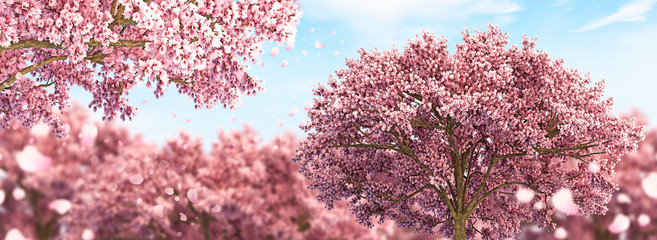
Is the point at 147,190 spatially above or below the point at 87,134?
below

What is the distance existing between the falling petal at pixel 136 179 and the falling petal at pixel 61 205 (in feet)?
9.94

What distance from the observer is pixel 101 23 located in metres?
9.27

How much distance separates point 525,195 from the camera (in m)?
14.9

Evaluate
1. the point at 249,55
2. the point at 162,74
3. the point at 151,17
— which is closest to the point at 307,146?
the point at 249,55

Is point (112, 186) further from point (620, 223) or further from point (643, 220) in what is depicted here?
point (643, 220)

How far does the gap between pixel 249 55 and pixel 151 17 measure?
204cm

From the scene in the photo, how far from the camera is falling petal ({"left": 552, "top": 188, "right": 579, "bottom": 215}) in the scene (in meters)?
14.4

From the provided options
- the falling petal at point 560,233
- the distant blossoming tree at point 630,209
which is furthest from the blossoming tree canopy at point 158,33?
the falling petal at point 560,233

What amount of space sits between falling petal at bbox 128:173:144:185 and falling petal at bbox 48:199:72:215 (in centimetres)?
303

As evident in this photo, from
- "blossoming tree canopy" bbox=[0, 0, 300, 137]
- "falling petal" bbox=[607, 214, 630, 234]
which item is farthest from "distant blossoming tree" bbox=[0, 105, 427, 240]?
"falling petal" bbox=[607, 214, 630, 234]

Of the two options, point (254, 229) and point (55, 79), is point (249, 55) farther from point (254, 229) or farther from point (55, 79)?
point (254, 229)

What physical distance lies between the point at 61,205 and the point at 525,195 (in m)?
20.6

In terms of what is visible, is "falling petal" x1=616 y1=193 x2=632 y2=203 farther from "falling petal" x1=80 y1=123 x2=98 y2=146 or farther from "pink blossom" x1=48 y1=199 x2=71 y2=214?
"falling petal" x1=80 y1=123 x2=98 y2=146

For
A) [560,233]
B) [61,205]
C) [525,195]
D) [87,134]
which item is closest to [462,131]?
[525,195]
